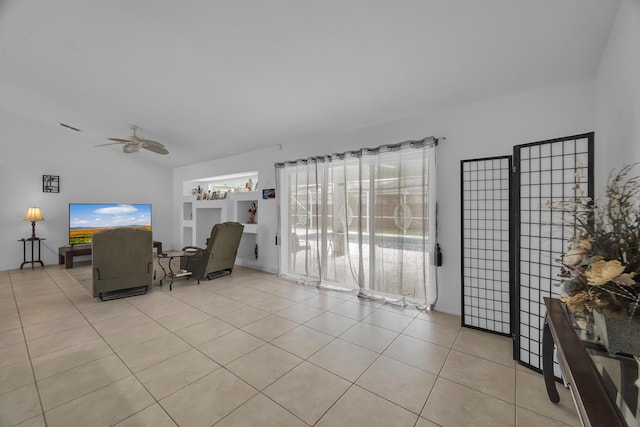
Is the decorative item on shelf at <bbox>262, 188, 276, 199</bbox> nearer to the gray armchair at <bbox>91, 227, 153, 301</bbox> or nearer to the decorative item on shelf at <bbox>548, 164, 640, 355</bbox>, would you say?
the gray armchair at <bbox>91, 227, 153, 301</bbox>

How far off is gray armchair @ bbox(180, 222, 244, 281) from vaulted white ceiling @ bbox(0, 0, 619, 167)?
1.93 metres

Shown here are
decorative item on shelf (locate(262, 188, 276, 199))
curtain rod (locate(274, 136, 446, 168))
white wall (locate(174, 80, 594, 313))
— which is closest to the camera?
white wall (locate(174, 80, 594, 313))

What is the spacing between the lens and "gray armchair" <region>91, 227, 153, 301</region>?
3.59m

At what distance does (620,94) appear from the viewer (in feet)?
5.65

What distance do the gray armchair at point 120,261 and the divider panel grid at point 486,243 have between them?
4370 mm

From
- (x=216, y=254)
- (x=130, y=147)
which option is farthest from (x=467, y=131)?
(x=130, y=147)

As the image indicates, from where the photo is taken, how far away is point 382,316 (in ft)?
10.5

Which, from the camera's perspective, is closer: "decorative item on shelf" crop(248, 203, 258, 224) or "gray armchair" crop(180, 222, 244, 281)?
"gray armchair" crop(180, 222, 244, 281)

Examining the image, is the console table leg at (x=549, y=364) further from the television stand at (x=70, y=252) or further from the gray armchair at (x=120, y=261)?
the television stand at (x=70, y=252)

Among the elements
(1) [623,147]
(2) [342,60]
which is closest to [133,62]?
(2) [342,60]

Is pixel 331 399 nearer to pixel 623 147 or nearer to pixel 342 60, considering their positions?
pixel 623 147

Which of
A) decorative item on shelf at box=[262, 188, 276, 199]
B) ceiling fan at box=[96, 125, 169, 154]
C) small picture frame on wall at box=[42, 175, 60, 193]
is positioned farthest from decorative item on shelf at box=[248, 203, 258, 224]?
small picture frame on wall at box=[42, 175, 60, 193]

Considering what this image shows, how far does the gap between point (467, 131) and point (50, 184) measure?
861cm

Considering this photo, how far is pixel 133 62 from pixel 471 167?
4.13 metres
